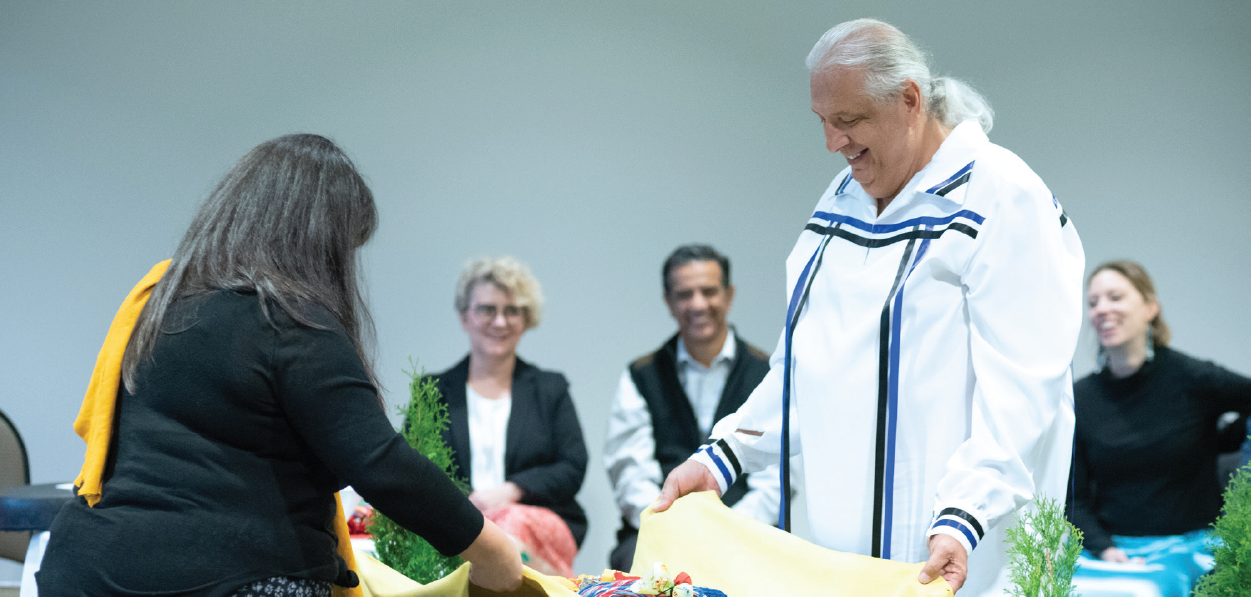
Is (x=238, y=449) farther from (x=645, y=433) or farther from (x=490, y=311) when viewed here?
(x=490, y=311)

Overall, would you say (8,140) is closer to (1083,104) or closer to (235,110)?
(235,110)

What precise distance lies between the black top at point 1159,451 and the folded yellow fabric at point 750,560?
246 cm

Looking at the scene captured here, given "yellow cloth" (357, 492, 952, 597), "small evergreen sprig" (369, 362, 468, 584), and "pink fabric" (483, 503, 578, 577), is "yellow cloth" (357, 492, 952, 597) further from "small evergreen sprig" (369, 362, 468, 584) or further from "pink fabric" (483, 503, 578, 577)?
"pink fabric" (483, 503, 578, 577)

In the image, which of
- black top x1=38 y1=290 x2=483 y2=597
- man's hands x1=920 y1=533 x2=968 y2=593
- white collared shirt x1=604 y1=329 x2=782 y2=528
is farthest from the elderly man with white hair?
white collared shirt x1=604 y1=329 x2=782 y2=528

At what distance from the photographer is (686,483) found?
1.92 meters

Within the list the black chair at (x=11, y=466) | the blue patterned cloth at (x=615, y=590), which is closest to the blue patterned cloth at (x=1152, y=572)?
the blue patterned cloth at (x=615, y=590)

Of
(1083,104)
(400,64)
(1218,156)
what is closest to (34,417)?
(400,64)

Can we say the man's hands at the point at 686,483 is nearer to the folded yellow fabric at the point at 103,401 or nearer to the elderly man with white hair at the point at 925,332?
the elderly man with white hair at the point at 925,332

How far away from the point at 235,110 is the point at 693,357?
258 cm

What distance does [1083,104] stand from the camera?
5.04m

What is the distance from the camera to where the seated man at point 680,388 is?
3.85 m

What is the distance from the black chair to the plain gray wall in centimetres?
75

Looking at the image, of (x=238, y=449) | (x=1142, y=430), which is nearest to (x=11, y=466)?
(x=238, y=449)

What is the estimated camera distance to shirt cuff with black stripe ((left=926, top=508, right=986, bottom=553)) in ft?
4.68
